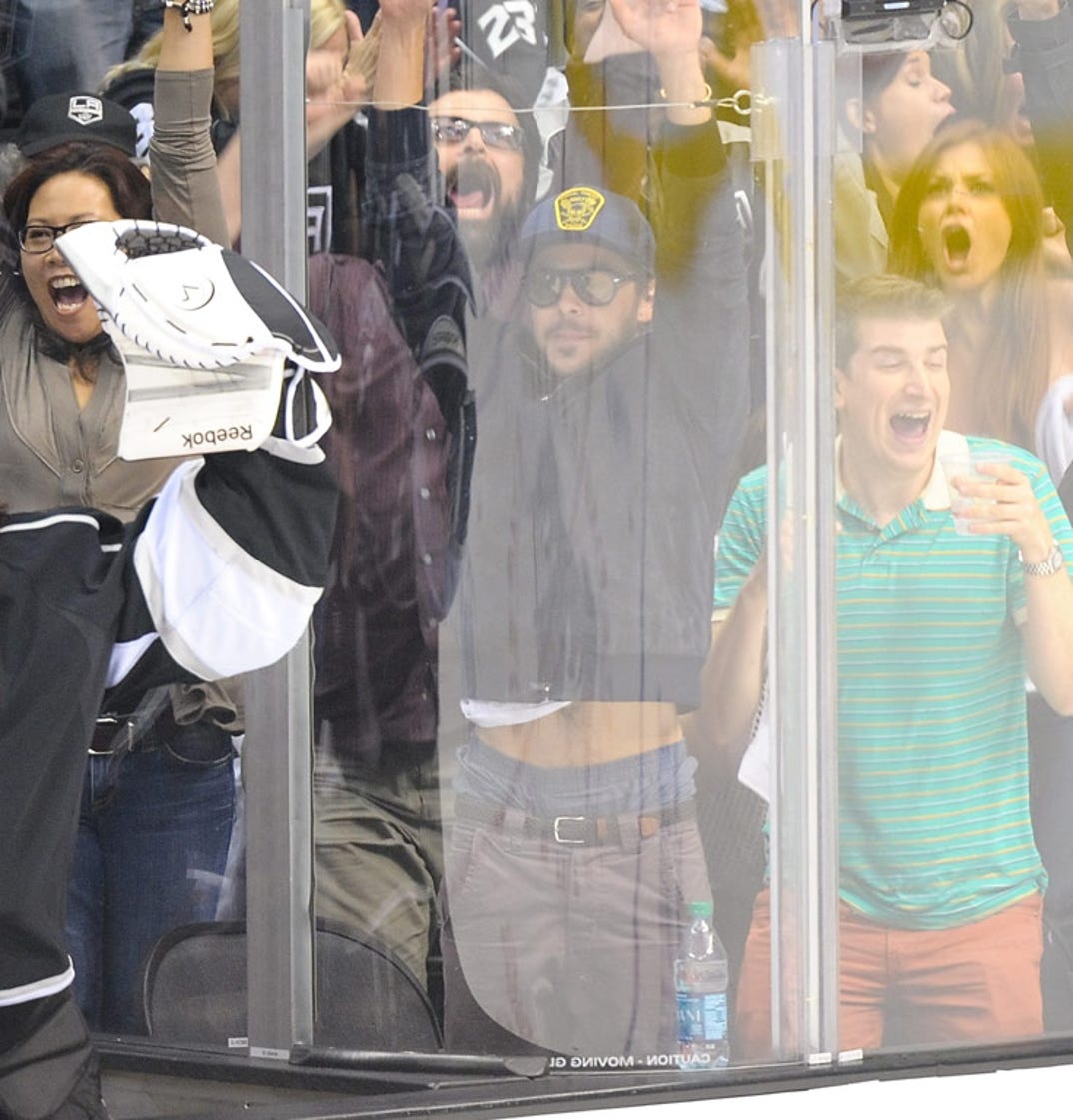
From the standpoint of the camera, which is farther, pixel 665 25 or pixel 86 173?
pixel 86 173

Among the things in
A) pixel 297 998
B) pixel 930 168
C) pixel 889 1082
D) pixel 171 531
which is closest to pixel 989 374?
pixel 930 168

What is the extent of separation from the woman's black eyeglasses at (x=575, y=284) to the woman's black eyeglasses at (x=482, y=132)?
0.18 metres

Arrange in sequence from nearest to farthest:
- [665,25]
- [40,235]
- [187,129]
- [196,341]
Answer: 1. [196,341]
2. [665,25]
3. [187,129]
4. [40,235]

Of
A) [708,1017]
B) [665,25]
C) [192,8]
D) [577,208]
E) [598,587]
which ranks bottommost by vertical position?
[708,1017]

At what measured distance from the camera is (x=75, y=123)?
2.81m

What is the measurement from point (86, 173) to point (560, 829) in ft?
4.05

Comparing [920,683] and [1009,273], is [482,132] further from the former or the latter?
[920,683]

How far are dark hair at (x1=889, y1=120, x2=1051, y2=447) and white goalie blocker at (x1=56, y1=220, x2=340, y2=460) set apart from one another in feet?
2.91

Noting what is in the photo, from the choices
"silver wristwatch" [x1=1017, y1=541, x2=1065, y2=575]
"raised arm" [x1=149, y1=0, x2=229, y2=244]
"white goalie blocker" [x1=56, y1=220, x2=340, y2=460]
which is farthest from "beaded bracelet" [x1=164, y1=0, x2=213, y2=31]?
"silver wristwatch" [x1=1017, y1=541, x2=1065, y2=575]

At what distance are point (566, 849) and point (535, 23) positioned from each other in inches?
45.1

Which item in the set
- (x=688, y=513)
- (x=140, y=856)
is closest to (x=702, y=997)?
(x=688, y=513)

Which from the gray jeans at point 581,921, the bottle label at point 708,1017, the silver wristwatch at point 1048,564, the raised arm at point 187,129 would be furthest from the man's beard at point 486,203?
the bottle label at point 708,1017

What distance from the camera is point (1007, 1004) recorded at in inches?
101

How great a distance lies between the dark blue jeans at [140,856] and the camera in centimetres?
282
